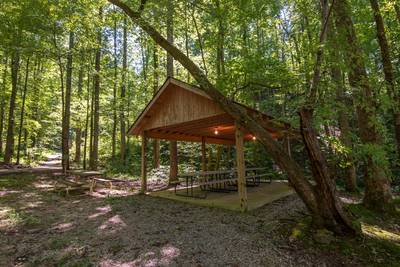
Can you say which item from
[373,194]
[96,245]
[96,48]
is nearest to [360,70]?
[373,194]

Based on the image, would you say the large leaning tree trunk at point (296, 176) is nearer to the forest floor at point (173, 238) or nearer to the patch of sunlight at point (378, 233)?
the forest floor at point (173, 238)

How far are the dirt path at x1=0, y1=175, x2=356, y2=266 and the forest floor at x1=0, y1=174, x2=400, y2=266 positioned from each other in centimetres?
2

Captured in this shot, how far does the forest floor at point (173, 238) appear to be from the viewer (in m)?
3.70

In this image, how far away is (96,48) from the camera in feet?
43.6

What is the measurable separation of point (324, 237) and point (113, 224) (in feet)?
13.9

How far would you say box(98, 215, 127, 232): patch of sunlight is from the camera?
5121 mm

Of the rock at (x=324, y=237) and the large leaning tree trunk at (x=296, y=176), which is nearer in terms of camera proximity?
the rock at (x=324, y=237)

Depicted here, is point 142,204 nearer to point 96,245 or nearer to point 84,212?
point 84,212

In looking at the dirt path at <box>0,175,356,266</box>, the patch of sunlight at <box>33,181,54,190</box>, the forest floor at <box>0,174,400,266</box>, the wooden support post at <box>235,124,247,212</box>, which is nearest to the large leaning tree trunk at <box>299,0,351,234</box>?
the forest floor at <box>0,174,400,266</box>

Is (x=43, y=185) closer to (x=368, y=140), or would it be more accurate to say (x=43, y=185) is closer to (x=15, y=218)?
(x=15, y=218)

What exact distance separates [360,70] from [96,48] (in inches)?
493

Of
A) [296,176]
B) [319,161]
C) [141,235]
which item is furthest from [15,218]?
[319,161]

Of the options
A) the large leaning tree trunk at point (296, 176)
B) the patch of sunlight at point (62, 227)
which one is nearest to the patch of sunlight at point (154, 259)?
the patch of sunlight at point (62, 227)

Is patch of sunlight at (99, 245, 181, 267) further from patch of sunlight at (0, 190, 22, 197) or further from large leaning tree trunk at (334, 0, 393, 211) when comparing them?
patch of sunlight at (0, 190, 22, 197)
